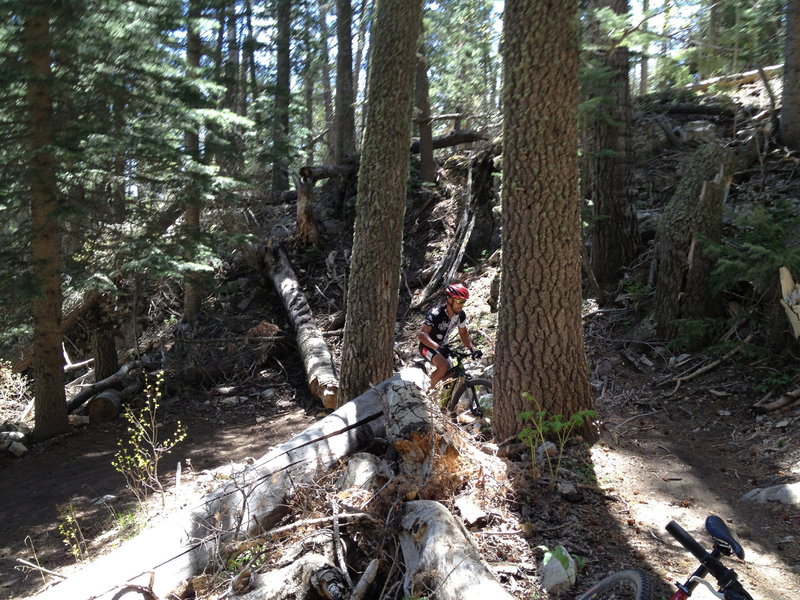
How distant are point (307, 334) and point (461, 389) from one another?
5435 mm

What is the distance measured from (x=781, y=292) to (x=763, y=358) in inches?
34.2

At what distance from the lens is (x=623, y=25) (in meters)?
6.20

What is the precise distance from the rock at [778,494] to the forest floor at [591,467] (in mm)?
74

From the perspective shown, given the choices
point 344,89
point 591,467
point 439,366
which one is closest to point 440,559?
point 591,467

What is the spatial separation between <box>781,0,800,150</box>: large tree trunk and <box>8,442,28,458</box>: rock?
47.2ft

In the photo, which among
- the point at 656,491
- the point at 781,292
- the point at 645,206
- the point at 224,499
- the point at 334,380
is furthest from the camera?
the point at 645,206

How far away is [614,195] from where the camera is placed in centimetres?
1025

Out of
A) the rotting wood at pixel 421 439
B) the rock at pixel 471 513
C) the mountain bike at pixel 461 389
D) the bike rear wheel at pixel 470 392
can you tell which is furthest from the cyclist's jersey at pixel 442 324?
the rock at pixel 471 513

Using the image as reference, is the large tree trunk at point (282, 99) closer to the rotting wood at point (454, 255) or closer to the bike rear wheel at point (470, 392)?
the rotting wood at point (454, 255)

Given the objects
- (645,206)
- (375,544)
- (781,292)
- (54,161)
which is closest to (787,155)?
(645,206)

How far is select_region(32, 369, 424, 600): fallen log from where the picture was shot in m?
4.18

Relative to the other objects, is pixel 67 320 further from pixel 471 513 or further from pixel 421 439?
pixel 471 513

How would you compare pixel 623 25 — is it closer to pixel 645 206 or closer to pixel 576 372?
pixel 576 372

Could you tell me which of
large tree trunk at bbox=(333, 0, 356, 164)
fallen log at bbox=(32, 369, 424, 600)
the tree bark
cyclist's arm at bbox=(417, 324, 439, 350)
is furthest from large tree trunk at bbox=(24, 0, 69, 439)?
large tree trunk at bbox=(333, 0, 356, 164)
